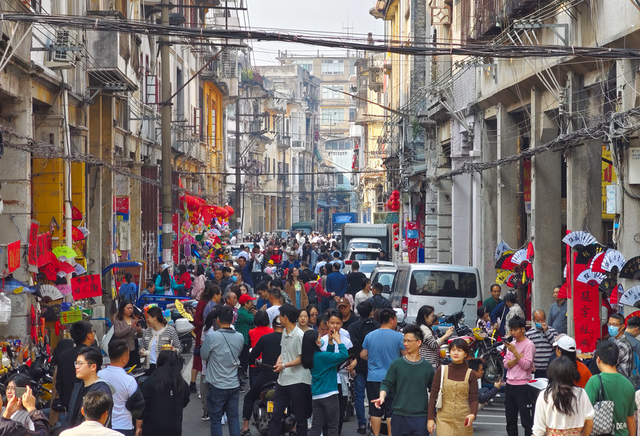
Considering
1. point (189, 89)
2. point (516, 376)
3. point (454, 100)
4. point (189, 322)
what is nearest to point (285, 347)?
point (516, 376)

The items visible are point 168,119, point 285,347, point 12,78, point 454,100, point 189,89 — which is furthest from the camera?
point 189,89

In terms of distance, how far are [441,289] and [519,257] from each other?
2.64 meters

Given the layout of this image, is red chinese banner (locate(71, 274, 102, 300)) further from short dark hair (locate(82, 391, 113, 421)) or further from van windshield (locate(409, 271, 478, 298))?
short dark hair (locate(82, 391, 113, 421))

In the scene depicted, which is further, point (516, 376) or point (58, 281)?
point (58, 281)

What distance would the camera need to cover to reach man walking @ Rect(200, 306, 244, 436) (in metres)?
9.82

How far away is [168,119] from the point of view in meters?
24.3

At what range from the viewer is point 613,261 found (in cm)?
1246

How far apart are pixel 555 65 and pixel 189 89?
1061 inches

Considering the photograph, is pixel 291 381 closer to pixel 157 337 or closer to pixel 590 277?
pixel 157 337

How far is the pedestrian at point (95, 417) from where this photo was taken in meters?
5.54

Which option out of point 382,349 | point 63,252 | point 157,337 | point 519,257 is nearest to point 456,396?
point 382,349

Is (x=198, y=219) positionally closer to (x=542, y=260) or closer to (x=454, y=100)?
(x=454, y=100)

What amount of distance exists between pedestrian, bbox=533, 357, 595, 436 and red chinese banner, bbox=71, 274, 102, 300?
35.2 ft

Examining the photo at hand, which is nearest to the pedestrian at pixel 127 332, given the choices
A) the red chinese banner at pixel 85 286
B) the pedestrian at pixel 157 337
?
the pedestrian at pixel 157 337
